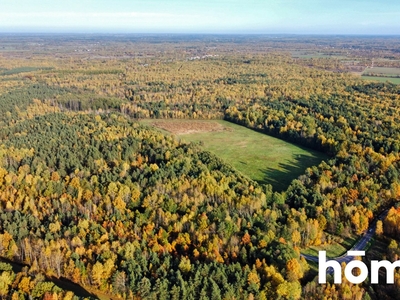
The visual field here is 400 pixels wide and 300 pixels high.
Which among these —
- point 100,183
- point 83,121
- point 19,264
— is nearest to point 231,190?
point 100,183

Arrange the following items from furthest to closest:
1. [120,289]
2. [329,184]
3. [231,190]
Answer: [329,184], [231,190], [120,289]

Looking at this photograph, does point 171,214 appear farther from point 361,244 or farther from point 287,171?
point 287,171

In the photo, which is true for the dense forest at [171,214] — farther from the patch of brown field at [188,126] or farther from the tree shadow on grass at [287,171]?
the patch of brown field at [188,126]

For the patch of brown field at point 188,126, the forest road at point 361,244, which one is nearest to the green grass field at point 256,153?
the patch of brown field at point 188,126

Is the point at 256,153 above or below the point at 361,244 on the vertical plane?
below

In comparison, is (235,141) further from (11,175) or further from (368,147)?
(11,175)

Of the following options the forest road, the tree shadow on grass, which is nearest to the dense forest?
the forest road

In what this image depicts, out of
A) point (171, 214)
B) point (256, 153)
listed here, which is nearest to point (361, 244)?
point (171, 214)
